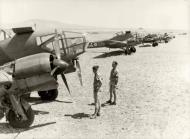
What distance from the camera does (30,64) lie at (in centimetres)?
944

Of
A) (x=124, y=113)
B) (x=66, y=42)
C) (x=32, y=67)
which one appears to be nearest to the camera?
(x=32, y=67)

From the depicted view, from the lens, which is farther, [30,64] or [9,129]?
[9,129]

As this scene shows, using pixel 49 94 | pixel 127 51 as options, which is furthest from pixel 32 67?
pixel 127 51

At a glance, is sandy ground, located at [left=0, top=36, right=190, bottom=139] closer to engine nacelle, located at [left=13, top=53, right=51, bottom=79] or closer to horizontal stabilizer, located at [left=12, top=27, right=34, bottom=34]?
engine nacelle, located at [left=13, top=53, right=51, bottom=79]

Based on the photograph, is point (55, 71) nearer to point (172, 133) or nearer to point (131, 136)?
point (131, 136)

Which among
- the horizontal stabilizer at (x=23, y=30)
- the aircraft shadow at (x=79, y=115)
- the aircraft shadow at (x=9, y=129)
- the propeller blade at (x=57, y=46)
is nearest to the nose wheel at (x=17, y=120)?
the aircraft shadow at (x=9, y=129)

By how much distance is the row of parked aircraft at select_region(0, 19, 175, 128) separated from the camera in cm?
948

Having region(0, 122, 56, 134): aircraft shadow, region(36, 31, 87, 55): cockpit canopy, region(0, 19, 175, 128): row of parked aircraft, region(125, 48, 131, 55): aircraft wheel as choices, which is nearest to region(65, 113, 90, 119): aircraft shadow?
region(0, 122, 56, 134): aircraft shadow

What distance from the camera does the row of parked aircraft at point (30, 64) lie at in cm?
948

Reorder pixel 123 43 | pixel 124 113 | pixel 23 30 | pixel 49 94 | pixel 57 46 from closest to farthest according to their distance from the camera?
pixel 124 113 < pixel 57 46 < pixel 23 30 < pixel 49 94 < pixel 123 43

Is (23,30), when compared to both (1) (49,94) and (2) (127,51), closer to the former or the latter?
(1) (49,94)

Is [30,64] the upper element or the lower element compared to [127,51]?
upper

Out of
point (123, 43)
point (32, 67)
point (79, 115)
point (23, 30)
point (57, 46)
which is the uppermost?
point (23, 30)

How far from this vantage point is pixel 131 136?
8742 millimetres
